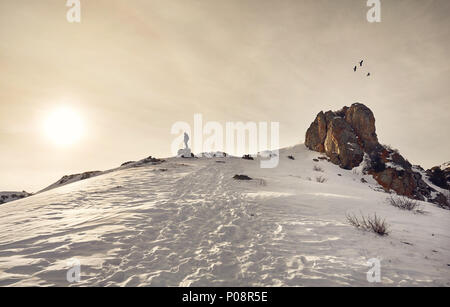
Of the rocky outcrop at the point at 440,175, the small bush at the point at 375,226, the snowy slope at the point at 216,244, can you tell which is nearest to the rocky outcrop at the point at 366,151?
the rocky outcrop at the point at 440,175

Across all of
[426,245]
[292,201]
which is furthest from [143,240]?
[426,245]

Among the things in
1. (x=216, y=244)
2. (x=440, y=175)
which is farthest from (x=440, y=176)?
(x=216, y=244)

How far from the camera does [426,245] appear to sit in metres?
4.60

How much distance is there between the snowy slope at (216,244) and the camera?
359 cm

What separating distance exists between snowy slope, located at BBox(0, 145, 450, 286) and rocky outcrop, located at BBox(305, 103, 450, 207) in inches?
1019

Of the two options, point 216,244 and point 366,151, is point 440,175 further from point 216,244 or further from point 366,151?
point 216,244

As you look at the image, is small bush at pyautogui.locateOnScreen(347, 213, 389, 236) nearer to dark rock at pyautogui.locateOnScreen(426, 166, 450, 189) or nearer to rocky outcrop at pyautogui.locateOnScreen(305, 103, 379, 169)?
rocky outcrop at pyautogui.locateOnScreen(305, 103, 379, 169)

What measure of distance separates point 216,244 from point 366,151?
36044 millimetres

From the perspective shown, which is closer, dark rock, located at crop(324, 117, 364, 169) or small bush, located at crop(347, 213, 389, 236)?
small bush, located at crop(347, 213, 389, 236)

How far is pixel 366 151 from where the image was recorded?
32.6 metres

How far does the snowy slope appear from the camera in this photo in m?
3.59

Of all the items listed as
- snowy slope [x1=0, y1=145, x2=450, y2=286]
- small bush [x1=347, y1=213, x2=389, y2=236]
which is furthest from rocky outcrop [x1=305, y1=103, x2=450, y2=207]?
small bush [x1=347, y1=213, x2=389, y2=236]

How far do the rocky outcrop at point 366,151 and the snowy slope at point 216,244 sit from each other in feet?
84.9

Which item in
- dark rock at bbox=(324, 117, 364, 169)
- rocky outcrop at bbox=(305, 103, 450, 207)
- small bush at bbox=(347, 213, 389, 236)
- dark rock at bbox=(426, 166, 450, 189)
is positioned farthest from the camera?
dark rock at bbox=(426, 166, 450, 189)
